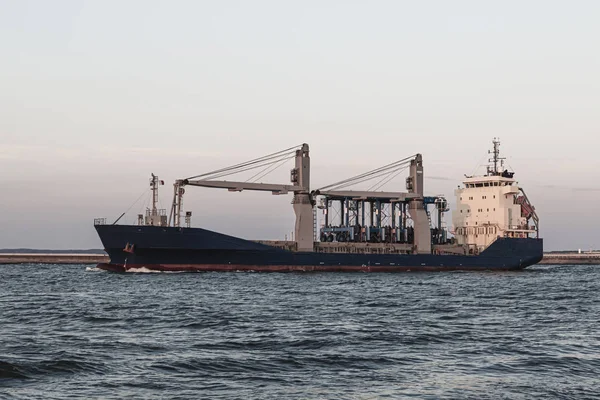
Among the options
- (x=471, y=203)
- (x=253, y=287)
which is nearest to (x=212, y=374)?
(x=253, y=287)

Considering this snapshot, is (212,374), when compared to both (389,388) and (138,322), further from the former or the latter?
(138,322)

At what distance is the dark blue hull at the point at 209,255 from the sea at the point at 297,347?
22.8 metres

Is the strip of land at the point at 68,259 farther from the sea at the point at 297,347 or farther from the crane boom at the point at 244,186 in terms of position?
the sea at the point at 297,347

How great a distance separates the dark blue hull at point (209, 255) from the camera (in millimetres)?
59750

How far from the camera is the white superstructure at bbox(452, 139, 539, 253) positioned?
77.7 metres

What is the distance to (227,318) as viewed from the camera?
27.1 metres

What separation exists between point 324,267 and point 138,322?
4228 cm

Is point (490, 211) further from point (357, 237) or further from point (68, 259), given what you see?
point (68, 259)

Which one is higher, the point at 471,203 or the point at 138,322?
the point at 471,203

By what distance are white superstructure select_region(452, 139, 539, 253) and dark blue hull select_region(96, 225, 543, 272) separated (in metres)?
11.1

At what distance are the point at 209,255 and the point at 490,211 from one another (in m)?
33.7

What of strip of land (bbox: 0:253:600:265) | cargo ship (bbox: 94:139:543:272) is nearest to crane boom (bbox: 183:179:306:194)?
cargo ship (bbox: 94:139:543:272)

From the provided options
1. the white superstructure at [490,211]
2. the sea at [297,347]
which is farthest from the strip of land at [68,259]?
the sea at [297,347]

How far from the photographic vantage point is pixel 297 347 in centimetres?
2000
